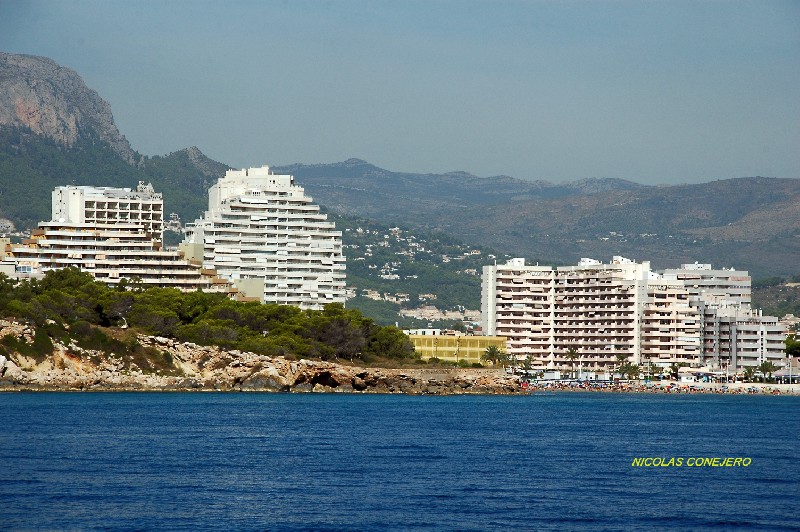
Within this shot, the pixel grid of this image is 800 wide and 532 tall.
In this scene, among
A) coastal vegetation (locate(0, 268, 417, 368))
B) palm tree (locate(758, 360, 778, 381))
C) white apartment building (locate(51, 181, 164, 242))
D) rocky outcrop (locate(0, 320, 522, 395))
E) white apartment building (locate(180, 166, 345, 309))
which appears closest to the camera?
rocky outcrop (locate(0, 320, 522, 395))

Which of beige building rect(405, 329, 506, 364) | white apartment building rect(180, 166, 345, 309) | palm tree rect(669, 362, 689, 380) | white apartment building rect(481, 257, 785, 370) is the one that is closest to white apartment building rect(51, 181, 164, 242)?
white apartment building rect(180, 166, 345, 309)

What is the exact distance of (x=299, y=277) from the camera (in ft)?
559

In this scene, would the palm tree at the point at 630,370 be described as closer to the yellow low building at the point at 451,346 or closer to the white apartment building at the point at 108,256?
the yellow low building at the point at 451,346

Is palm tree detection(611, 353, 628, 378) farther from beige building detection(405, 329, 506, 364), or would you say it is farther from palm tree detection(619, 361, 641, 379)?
beige building detection(405, 329, 506, 364)

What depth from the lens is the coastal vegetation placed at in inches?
4348

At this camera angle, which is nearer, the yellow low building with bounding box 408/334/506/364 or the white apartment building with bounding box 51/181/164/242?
the white apartment building with bounding box 51/181/164/242

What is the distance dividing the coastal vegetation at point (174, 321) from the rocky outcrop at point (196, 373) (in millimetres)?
937

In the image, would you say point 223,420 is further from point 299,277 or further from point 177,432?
point 299,277

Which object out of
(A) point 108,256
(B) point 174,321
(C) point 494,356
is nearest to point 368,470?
(B) point 174,321

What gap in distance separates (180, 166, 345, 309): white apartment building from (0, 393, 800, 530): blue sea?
69.5 metres

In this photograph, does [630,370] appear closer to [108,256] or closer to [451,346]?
[451,346]

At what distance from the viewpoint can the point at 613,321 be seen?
184 m

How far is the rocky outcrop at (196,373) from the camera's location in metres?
106

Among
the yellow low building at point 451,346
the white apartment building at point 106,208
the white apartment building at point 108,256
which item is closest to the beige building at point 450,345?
the yellow low building at point 451,346
